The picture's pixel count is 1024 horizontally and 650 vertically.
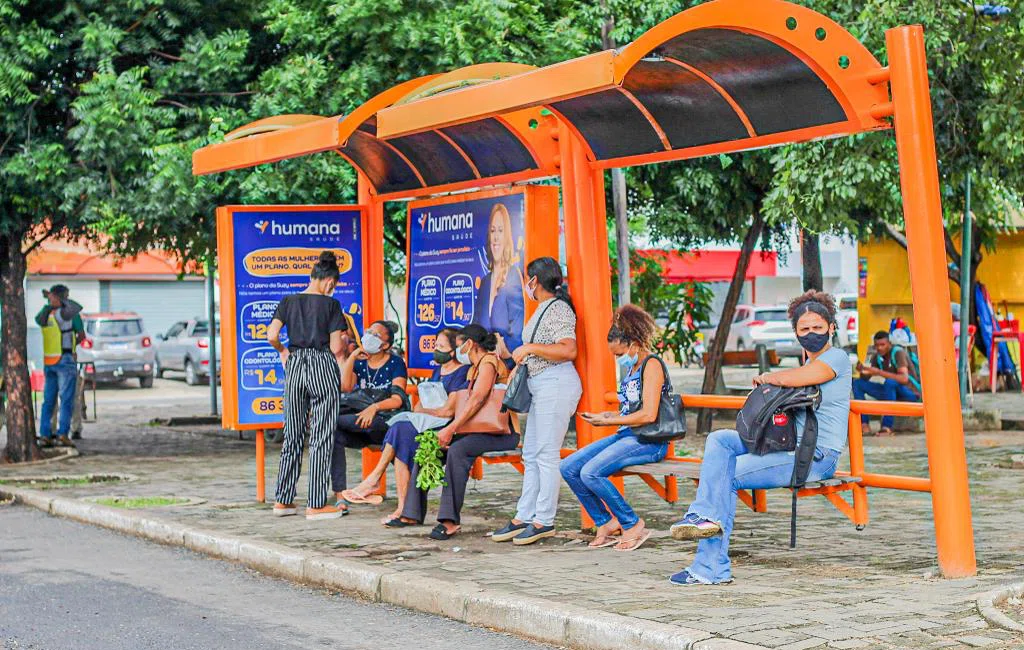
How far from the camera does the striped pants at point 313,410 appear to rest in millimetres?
10562

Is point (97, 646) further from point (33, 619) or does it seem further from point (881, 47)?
point (881, 47)

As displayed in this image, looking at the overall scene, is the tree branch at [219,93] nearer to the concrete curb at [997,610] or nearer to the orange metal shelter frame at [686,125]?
the orange metal shelter frame at [686,125]

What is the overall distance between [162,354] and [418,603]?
3073 centimetres

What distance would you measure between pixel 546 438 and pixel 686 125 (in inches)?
84.7

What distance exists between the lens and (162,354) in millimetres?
37125

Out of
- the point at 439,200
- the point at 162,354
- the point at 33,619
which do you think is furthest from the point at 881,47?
the point at 162,354

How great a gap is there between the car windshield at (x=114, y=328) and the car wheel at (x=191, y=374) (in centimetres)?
170

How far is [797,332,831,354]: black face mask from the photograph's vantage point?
781 cm

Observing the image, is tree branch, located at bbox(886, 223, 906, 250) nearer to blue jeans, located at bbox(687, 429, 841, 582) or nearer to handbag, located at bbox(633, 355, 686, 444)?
handbag, located at bbox(633, 355, 686, 444)

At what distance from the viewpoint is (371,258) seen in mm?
12086

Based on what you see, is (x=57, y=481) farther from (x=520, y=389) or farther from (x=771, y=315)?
(x=771, y=315)

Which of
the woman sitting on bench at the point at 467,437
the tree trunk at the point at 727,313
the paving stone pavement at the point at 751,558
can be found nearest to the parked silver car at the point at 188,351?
the tree trunk at the point at 727,313

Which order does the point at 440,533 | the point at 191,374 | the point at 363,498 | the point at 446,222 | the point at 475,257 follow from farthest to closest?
the point at 191,374, the point at 363,498, the point at 446,222, the point at 475,257, the point at 440,533

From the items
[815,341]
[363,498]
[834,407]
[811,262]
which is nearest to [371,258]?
[363,498]
